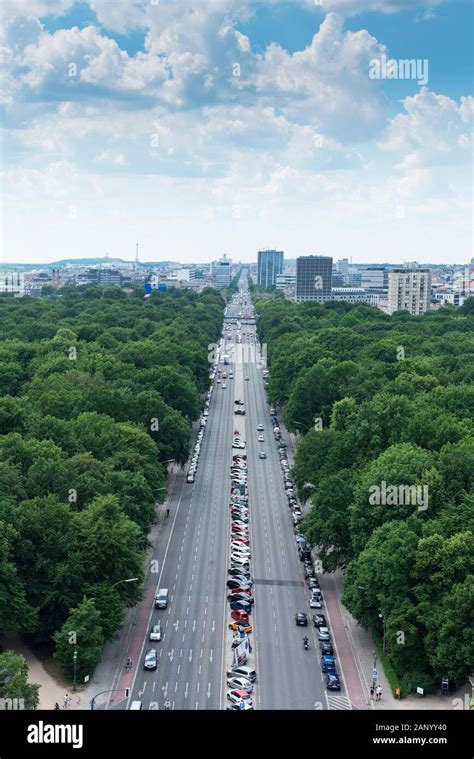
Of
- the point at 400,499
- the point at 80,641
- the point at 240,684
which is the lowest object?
the point at 240,684

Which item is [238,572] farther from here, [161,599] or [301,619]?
[301,619]

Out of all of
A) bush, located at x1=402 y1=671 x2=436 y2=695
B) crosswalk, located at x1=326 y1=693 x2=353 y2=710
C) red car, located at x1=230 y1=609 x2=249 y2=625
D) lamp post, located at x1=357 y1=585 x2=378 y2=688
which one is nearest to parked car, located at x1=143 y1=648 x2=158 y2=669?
red car, located at x1=230 y1=609 x2=249 y2=625

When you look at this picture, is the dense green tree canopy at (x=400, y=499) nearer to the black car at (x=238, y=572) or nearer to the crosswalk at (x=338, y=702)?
the crosswalk at (x=338, y=702)

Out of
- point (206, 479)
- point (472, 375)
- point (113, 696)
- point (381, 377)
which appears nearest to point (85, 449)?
point (206, 479)

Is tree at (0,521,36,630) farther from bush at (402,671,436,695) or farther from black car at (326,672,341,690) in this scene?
bush at (402,671,436,695)

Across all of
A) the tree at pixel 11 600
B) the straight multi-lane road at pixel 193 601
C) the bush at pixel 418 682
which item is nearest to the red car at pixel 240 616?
the straight multi-lane road at pixel 193 601
